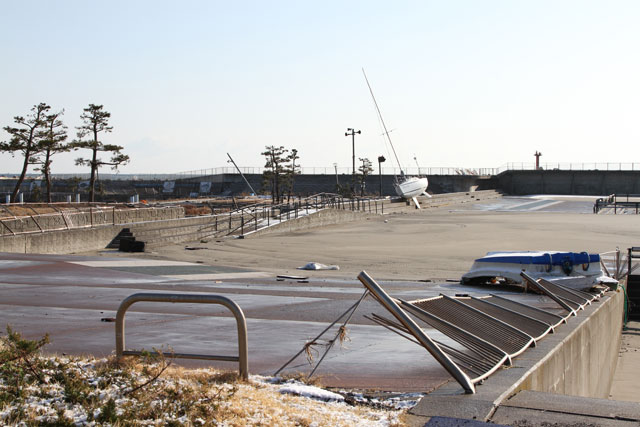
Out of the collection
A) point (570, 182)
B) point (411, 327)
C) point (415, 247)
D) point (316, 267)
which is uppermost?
point (570, 182)

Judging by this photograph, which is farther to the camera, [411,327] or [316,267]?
[316,267]

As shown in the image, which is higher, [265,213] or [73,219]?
[73,219]

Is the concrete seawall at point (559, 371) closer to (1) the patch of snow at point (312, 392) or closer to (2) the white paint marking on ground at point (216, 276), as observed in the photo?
(1) the patch of snow at point (312, 392)

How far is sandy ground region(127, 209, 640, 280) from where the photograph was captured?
2405cm

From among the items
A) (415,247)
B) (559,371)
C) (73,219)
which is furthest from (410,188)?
(559,371)

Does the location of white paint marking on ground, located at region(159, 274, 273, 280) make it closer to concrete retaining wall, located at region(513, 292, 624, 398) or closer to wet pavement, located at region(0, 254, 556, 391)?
wet pavement, located at region(0, 254, 556, 391)

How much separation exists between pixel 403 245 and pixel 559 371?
24.7 meters

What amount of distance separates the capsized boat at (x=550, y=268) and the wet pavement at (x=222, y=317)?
0.75 meters

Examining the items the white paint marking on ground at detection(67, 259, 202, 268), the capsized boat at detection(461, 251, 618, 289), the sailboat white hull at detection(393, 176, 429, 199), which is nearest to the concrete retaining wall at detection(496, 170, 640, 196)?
the sailboat white hull at detection(393, 176, 429, 199)

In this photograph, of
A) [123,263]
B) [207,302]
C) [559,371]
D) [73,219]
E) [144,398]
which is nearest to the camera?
[144,398]

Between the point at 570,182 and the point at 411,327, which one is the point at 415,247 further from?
the point at 570,182

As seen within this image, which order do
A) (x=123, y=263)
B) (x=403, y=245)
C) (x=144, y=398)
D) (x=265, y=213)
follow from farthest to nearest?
(x=265, y=213) < (x=403, y=245) < (x=123, y=263) < (x=144, y=398)

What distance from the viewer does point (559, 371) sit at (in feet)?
26.5

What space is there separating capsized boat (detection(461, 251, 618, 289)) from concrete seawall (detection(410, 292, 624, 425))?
0.91 m
